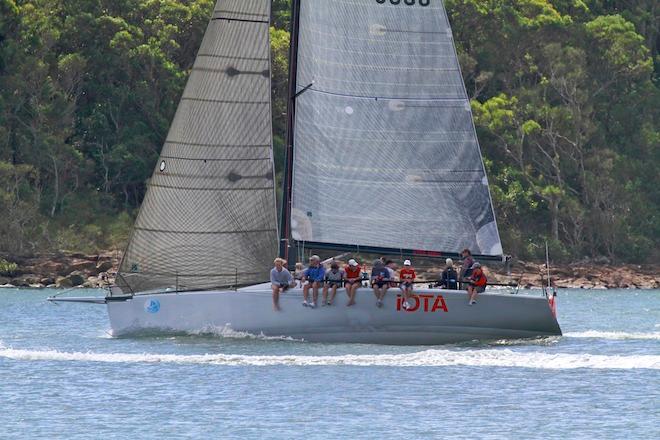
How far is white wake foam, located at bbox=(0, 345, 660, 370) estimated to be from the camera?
92.8 feet

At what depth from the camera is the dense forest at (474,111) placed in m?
70.1

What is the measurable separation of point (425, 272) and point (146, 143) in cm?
1321

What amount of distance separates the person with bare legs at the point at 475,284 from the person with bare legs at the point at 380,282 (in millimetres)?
1513

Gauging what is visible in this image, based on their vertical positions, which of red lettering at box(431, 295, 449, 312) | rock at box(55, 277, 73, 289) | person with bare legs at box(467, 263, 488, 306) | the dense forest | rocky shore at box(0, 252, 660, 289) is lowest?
red lettering at box(431, 295, 449, 312)

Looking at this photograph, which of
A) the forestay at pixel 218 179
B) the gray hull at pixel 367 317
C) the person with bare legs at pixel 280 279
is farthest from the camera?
the forestay at pixel 218 179

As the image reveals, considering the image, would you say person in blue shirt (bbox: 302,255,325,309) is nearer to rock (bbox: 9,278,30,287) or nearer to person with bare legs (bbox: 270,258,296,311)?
person with bare legs (bbox: 270,258,296,311)

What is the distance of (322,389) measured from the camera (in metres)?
25.2

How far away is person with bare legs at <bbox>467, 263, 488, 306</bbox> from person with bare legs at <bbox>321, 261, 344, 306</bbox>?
2.35 m

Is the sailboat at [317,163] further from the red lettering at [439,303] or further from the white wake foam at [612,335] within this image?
the white wake foam at [612,335]

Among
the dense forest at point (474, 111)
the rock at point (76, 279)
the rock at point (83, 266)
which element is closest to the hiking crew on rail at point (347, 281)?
the rock at point (76, 279)

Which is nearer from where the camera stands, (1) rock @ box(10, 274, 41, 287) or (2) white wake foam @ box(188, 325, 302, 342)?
(2) white wake foam @ box(188, 325, 302, 342)

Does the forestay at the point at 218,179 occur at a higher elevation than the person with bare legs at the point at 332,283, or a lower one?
higher

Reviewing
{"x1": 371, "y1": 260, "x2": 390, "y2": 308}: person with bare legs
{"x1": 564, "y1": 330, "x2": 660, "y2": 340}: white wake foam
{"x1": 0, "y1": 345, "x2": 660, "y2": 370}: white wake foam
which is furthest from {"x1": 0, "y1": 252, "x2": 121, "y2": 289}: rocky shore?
{"x1": 0, "y1": 345, "x2": 660, "y2": 370}: white wake foam

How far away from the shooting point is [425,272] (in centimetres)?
6812
